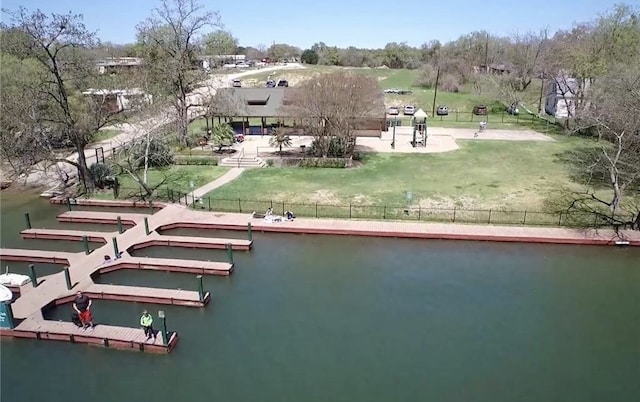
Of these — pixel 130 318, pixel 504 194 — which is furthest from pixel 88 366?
pixel 504 194

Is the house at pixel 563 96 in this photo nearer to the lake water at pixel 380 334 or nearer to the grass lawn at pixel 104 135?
the lake water at pixel 380 334

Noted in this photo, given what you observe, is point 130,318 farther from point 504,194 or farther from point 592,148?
point 592,148

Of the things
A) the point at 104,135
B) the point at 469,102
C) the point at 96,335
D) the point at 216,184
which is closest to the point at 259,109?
the point at 216,184

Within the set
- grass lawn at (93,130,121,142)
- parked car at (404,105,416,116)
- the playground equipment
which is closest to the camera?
the playground equipment

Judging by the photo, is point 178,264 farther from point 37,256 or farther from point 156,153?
point 156,153

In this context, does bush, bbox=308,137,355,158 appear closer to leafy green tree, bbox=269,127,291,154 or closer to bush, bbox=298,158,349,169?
bush, bbox=298,158,349,169

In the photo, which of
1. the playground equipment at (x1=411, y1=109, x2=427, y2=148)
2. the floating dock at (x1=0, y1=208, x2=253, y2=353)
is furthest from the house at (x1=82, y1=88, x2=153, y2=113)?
the playground equipment at (x1=411, y1=109, x2=427, y2=148)
